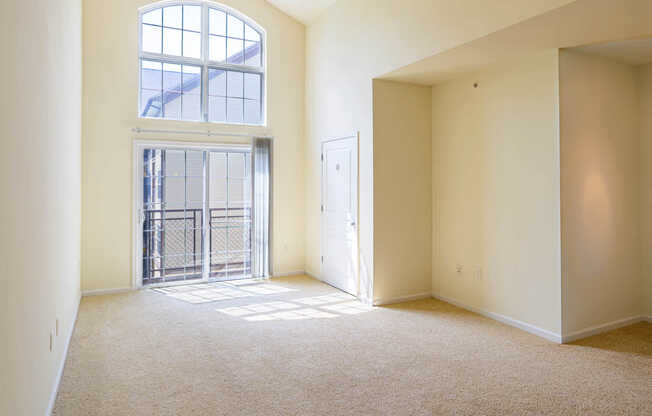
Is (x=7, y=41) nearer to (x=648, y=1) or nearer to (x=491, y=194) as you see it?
(x=648, y=1)

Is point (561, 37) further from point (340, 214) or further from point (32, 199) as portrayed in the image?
point (32, 199)

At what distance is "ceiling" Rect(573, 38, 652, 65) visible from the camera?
3578 millimetres

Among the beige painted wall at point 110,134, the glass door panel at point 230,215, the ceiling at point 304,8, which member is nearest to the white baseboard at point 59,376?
the beige painted wall at point 110,134

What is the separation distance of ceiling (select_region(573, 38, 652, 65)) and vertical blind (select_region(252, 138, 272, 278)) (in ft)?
13.2

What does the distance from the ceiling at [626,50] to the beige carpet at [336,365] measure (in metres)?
2.58

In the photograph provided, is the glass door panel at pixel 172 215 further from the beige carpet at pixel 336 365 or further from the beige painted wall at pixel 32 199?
the beige painted wall at pixel 32 199

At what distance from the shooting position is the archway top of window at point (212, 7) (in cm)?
562

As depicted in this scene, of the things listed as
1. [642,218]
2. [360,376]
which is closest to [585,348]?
[642,218]

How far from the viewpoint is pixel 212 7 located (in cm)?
604

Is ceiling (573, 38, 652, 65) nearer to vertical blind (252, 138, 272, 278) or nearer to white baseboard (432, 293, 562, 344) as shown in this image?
white baseboard (432, 293, 562, 344)

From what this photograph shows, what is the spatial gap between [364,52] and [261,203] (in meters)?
2.57

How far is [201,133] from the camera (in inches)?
230

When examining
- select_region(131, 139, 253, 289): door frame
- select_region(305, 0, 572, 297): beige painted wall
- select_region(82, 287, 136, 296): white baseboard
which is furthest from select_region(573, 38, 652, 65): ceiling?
select_region(82, 287, 136, 296): white baseboard

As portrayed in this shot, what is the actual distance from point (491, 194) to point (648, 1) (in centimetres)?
211
